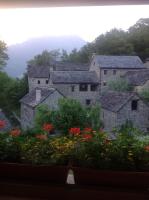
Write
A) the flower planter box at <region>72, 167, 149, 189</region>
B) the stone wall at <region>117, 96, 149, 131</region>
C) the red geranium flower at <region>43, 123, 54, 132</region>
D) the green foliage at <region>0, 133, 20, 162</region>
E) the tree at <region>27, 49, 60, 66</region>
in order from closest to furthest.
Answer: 1. the flower planter box at <region>72, 167, 149, 189</region>
2. the green foliage at <region>0, 133, 20, 162</region>
3. the red geranium flower at <region>43, 123, 54, 132</region>
4. the stone wall at <region>117, 96, 149, 131</region>
5. the tree at <region>27, 49, 60, 66</region>

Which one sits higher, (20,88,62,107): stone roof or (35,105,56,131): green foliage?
(20,88,62,107): stone roof

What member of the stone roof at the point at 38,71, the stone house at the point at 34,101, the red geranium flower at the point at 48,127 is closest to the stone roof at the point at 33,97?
the stone house at the point at 34,101

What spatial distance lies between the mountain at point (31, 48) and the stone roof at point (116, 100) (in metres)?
0.44

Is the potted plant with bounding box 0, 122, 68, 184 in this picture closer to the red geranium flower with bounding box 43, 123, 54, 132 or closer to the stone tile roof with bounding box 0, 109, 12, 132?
the red geranium flower with bounding box 43, 123, 54, 132

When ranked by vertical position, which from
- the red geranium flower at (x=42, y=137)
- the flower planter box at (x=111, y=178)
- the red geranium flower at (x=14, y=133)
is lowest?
the flower planter box at (x=111, y=178)

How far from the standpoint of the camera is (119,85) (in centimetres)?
229

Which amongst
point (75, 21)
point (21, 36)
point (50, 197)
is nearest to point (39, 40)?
point (21, 36)

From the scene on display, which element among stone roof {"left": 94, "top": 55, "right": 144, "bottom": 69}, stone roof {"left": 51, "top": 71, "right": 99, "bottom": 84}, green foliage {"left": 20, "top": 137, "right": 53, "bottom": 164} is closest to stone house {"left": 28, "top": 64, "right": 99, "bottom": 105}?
stone roof {"left": 51, "top": 71, "right": 99, "bottom": 84}

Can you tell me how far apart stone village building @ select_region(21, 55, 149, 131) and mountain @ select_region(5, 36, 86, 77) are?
0.09 meters

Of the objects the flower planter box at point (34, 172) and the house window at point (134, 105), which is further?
the house window at point (134, 105)

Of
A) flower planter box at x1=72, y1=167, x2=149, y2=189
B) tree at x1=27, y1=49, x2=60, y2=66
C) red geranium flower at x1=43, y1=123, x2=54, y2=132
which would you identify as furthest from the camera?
tree at x1=27, y1=49, x2=60, y2=66

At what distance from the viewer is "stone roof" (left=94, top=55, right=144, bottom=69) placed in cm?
227

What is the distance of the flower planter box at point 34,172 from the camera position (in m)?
1.88

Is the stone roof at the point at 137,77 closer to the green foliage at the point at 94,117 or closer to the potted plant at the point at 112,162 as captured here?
the green foliage at the point at 94,117
